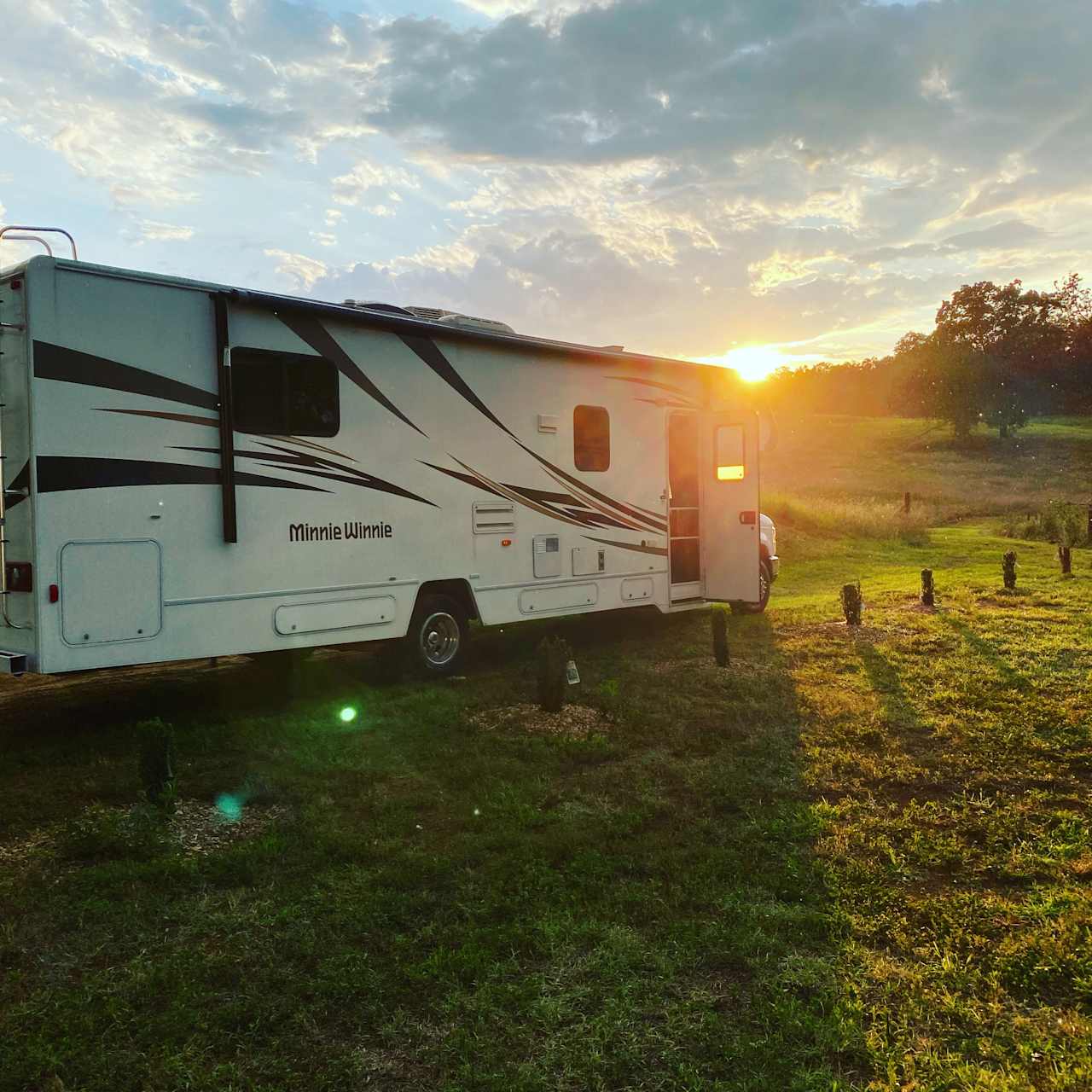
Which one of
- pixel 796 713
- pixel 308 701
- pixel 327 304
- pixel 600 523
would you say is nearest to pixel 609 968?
pixel 796 713

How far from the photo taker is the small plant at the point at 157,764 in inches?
198

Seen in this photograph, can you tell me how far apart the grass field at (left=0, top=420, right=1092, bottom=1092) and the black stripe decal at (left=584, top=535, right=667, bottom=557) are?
6.46 ft

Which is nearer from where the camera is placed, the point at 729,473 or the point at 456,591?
the point at 456,591

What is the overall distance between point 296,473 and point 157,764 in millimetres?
2770

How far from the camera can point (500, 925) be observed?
3.80m

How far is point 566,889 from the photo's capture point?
13.6ft

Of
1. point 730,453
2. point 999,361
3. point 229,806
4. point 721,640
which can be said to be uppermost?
point 999,361

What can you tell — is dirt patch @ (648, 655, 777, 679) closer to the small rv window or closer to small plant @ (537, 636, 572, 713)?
small plant @ (537, 636, 572, 713)

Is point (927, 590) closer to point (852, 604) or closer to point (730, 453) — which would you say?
point (852, 604)

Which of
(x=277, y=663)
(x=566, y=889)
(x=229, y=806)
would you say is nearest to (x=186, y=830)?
(x=229, y=806)

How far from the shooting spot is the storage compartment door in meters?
6.04

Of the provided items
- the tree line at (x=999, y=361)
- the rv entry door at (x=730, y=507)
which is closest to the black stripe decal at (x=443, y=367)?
the rv entry door at (x=730, y=507)

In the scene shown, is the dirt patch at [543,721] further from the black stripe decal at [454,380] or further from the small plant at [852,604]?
the small plant at [852,604]

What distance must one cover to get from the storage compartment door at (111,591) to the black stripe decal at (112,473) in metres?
0.40
